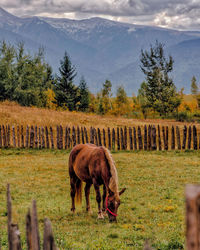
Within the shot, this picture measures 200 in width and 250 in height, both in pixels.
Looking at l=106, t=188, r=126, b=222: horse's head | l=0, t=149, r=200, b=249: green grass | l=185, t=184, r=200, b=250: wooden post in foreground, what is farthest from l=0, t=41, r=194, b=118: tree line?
l=185, t=184, r=200, b=250: wooden post in foreground

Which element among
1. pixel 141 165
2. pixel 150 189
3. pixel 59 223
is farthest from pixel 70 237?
pixel 141 165

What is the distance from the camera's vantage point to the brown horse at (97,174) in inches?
253

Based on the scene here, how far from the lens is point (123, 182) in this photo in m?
10.6

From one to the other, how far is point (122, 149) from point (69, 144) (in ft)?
11.3

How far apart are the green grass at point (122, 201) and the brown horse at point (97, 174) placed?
42 centimetres

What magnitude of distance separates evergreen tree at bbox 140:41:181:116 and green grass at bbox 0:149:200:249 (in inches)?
930

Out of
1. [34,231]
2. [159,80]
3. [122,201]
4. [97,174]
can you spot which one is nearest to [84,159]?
[97,174]

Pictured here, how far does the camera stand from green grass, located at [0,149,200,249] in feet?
17.7

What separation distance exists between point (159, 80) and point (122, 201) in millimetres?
34077

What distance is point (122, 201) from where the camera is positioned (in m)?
8.35

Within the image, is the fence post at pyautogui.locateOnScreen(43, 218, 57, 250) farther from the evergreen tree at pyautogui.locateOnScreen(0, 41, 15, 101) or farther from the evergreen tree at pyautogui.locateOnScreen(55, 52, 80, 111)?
the evergreen tree at pyautogui.locateOnScreen(55, 52, 80, 111)

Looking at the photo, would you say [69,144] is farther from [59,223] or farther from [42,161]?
[59,223]

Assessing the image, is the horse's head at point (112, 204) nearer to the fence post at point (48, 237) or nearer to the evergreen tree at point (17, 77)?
the fence post at point (48, 237)

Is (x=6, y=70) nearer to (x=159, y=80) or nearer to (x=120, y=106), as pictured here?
(x=159, y=80)
